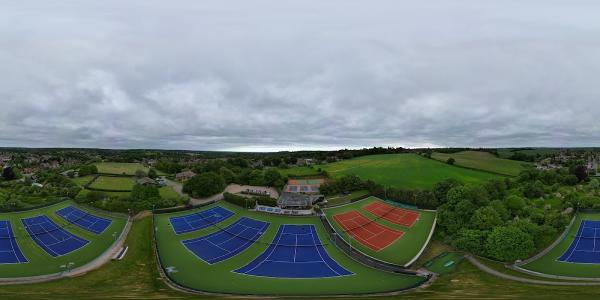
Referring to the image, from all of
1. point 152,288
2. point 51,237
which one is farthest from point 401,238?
point 51,237

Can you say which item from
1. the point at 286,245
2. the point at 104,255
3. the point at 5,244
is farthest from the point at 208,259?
the point at 5,244

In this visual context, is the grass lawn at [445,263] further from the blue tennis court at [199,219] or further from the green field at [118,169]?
the green field at [118,169]

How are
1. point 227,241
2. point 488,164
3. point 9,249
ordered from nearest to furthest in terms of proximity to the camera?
point 9,249 < point 227,241 < point 488,164

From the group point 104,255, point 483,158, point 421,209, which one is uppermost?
point 483,158

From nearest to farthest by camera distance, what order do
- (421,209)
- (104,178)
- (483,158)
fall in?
(421,209), (104,178), (483,158)

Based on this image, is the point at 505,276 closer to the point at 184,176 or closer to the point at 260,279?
the point at 260,279

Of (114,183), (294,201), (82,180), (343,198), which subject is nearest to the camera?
(294,201)

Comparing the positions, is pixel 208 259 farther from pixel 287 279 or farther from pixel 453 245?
pixel 453 245
